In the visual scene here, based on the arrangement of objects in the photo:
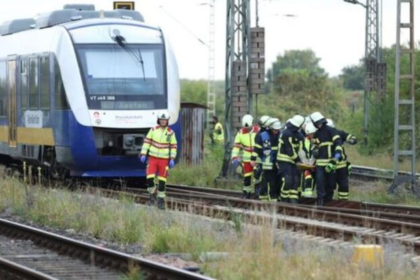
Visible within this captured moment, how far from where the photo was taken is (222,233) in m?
14.5

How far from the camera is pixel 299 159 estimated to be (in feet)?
66.8

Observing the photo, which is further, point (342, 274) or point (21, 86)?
point (21, 86)

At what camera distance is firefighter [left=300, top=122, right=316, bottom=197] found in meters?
20.7

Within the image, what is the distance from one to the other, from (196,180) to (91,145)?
21.9 feet

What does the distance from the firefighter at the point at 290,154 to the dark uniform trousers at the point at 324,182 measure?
41 centimetres

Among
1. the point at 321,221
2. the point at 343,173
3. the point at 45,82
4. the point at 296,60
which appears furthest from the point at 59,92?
the point at 296,60

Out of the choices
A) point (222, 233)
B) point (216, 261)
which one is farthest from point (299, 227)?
point (216, 261)

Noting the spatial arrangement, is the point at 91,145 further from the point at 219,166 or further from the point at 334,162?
the point at 219,166

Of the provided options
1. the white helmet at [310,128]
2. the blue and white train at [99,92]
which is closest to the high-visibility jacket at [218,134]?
the blue and white train at [99,92]

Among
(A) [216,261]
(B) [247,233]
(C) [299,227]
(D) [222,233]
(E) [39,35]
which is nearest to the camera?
(A) [216,261]

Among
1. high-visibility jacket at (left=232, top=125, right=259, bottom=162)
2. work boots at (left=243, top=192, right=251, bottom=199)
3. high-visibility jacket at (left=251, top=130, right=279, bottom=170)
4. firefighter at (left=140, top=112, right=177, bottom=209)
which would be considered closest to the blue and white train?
high-visibility jacket at (left=232, top=125, right=259, bottom=162)

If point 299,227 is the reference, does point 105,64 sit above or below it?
above

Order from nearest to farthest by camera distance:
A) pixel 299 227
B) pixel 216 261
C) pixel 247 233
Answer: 1. pixel 216 261
2. pixel 247 233
3. pixel 299 227

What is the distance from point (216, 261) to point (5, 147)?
49.6 feet
